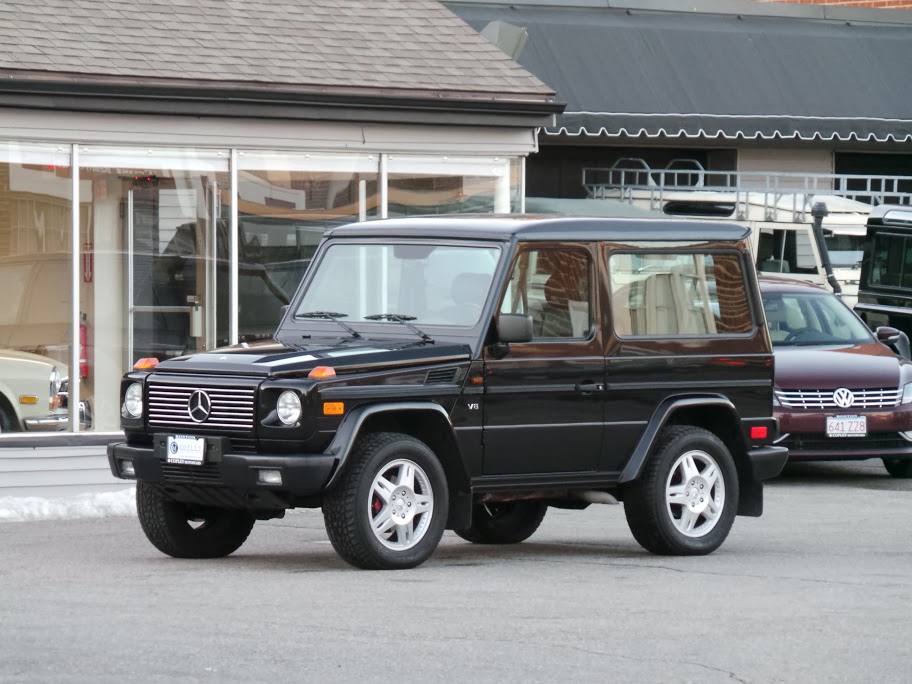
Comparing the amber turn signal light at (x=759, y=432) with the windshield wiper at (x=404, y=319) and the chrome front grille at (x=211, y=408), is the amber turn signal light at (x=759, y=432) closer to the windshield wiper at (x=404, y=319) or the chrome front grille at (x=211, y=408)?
the windshield wiper at (x=404, y=319)

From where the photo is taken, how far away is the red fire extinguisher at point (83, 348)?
14.5 m

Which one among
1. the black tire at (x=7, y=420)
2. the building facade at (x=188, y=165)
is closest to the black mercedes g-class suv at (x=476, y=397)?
the black tire at (x=7, y=420)

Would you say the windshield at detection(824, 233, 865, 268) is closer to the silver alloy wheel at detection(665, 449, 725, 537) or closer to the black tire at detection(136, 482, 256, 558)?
the silver alloy wheel at detection(665, 449, 725, 537)

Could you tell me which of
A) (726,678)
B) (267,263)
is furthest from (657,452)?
(267,263)

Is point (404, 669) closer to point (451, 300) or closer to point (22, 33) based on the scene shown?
point (451, 300)

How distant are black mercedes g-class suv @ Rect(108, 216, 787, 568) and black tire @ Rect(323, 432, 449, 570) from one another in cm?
1

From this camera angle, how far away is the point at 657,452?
→ 10555 mm

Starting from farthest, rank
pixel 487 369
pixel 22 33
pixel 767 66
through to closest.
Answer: pixel 767 66 → pixel 22 33 → pixel 487 369

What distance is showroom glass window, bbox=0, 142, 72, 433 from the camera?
1410cm

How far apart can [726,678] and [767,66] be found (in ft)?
56.3

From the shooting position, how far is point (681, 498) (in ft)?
34.8

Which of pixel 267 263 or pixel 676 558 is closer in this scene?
pixel 676 558

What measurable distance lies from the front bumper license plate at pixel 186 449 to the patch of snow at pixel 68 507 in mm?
3892

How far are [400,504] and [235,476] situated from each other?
866mm
